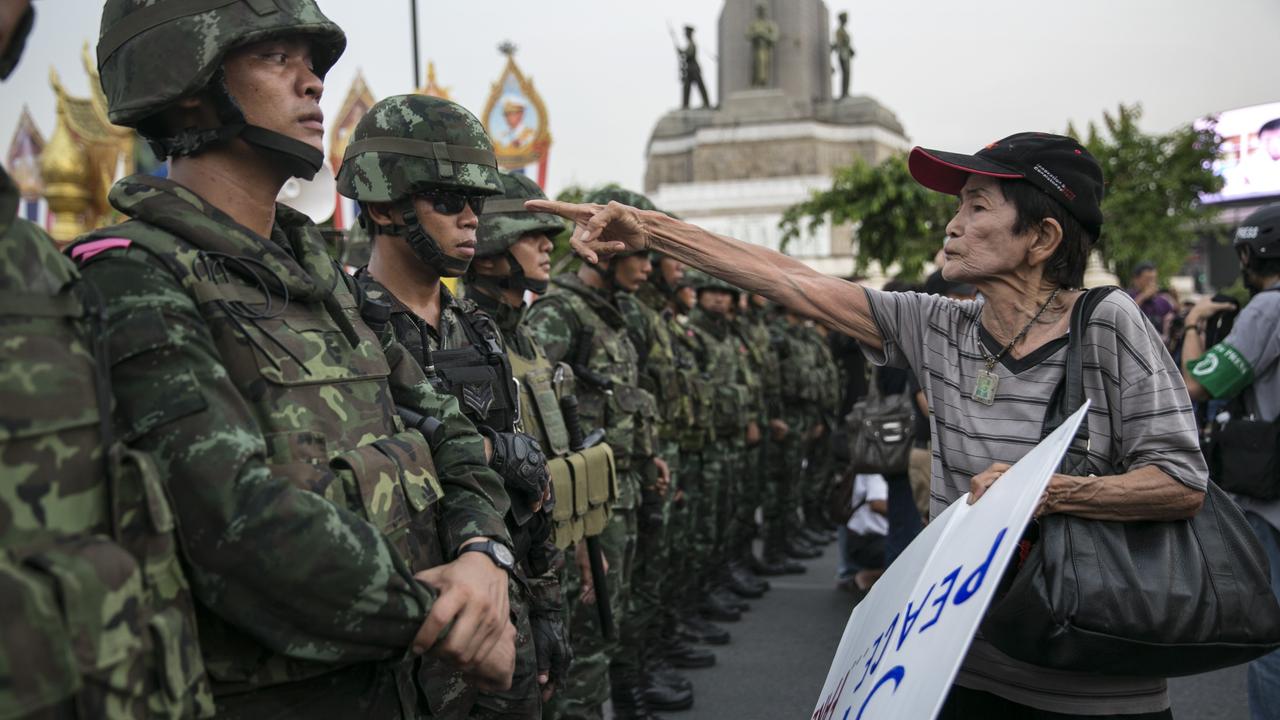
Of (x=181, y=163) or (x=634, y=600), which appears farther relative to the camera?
(x=634, y=600)

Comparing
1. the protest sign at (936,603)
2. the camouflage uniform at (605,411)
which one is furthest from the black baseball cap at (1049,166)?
the camouflage uniform at (605,411)

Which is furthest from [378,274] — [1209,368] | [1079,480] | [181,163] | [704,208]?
[704,208]

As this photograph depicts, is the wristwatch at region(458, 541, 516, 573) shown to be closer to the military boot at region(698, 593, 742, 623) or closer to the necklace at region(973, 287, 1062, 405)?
the necklace at region(973, 287, 1062, 405)

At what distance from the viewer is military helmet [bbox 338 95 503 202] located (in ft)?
9.32

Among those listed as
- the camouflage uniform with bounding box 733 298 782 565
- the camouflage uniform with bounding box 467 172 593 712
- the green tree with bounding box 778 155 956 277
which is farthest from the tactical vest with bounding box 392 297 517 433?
the green tree with bounding box 778 155 956 277

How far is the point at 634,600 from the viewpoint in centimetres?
504

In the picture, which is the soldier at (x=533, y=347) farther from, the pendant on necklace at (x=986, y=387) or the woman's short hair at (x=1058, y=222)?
the woman's short hair at (x=1058, y=222)

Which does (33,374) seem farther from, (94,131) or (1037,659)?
(94,131)

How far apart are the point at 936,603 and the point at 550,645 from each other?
1.61 m

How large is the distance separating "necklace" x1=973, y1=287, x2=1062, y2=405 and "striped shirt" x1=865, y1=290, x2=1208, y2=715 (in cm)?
1

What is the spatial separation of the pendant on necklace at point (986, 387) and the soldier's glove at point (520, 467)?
Result: 3.63 feet

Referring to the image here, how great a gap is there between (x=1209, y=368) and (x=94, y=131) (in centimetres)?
1182

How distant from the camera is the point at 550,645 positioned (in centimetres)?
291

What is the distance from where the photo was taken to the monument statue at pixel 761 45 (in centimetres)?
3569
